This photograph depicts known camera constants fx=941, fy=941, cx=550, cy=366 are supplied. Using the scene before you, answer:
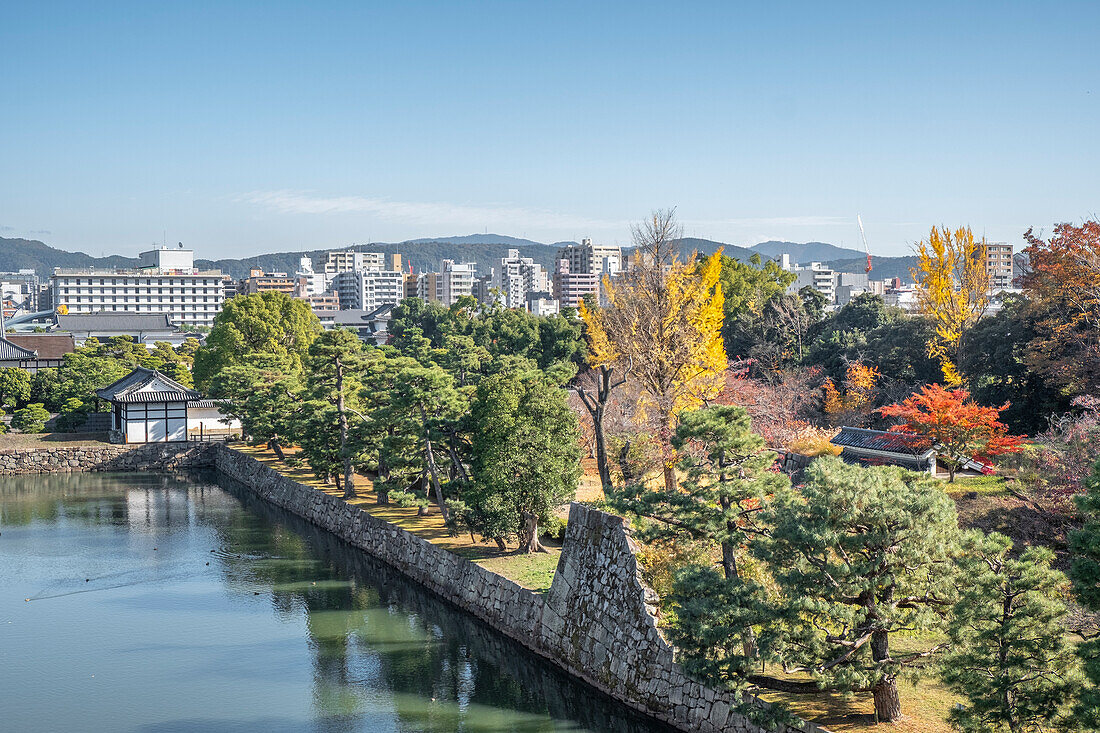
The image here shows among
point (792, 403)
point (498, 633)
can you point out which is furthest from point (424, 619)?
point (792, 403)

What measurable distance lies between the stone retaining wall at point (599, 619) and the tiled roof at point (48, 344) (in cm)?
4232

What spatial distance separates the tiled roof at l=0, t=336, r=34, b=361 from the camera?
160 ft

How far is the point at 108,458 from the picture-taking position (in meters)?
36.2

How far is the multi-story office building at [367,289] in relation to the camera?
135m

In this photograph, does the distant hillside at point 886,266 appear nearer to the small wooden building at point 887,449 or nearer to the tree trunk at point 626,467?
the small wooden building at point 887,449

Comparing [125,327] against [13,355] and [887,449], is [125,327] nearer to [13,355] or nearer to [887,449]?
[13,355]

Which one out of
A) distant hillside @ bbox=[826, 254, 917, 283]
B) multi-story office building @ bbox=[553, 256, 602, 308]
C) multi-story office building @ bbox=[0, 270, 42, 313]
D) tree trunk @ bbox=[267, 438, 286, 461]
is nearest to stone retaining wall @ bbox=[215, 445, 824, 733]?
tree trunk @ bbox=[267, 438, 286, 461]

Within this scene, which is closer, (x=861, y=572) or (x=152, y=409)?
(x=861, y=572)

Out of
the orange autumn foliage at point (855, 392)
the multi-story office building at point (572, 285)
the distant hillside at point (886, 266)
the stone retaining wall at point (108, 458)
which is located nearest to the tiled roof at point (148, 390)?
the stone retaining wall at point (108, 458)

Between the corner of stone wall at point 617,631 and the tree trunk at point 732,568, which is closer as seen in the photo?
the tree trunk at point 732,568

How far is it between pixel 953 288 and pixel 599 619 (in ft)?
59.8

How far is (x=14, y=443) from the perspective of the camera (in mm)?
36531

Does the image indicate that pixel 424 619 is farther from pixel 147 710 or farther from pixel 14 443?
pixel 14 443

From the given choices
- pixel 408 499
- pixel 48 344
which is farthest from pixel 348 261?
pixel 408 499
